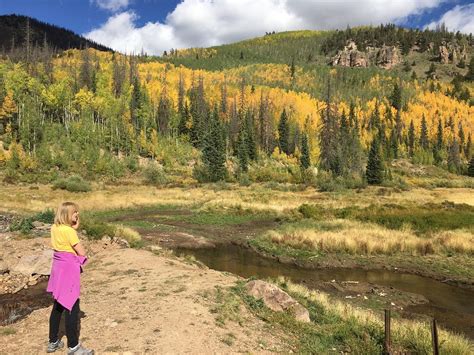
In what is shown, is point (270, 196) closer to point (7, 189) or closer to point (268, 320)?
point (7, 189)

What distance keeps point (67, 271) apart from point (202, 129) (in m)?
97.7

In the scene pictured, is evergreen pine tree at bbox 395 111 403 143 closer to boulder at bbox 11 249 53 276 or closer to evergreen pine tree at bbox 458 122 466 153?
evergreen pine tree at bbox 458 122 466 153

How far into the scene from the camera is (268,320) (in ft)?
33.4

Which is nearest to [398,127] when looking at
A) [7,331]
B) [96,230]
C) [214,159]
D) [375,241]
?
[214,159]

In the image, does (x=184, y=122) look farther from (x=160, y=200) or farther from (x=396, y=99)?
(x=396, y=99)

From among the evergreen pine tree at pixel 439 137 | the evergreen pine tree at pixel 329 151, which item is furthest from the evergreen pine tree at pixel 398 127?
the evergreen pine tree at pixel 329 151

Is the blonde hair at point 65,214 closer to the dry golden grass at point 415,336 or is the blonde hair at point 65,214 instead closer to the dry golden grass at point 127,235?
the dry golden grass at point 415,336

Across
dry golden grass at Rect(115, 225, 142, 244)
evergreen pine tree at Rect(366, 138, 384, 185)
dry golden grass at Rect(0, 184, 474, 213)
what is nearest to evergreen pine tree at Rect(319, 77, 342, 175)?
evergreen pine tree at Rect(366, 138, 384, 185)

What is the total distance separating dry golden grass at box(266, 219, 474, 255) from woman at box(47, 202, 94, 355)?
18997 millimetres

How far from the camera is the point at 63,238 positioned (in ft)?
23.2

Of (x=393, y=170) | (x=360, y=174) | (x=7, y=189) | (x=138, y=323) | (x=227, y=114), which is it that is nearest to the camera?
(x=138, y=323)

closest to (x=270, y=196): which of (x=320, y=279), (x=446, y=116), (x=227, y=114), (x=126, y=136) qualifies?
(x=320, y=279)

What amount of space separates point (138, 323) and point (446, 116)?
6747 inches

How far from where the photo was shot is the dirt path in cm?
803
